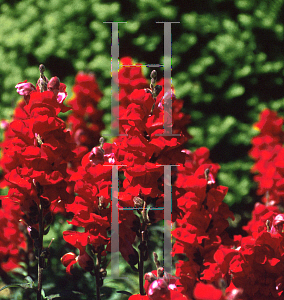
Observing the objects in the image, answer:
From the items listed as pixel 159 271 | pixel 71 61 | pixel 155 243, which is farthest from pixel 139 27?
pixel 159 271

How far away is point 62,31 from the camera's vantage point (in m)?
4.59

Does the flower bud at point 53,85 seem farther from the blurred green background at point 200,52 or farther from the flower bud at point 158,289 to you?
the blurred green background at point 200,52

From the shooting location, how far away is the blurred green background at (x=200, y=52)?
14.0 feet

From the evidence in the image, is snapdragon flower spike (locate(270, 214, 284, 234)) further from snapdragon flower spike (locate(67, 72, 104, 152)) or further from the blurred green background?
the blurred green background

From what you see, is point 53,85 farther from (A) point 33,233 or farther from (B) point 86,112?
(B) point 86,112

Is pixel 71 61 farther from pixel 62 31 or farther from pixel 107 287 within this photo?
pixel 107 287

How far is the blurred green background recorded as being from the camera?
4.27 metres

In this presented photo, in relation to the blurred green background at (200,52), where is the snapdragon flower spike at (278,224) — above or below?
below

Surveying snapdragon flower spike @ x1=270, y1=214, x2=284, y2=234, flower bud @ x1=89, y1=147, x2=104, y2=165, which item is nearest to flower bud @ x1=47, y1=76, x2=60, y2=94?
flower bud @ x1=89, y1=147, x2=104, y2=165

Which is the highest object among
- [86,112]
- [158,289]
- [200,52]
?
[200,52]

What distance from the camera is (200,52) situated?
4363mm
